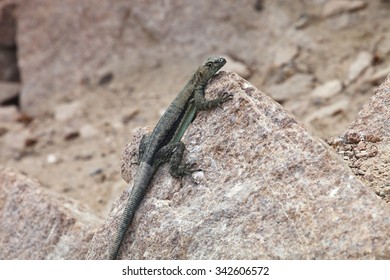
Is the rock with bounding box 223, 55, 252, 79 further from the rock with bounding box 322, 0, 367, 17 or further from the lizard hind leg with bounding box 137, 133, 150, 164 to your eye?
the lizard hind leg with bounding box 137, 133, 150, 164

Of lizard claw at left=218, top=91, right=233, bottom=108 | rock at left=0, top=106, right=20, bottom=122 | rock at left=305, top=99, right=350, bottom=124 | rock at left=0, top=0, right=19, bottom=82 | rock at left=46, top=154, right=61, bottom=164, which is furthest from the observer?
rock at left=0, top=0, right=19, bottom=82

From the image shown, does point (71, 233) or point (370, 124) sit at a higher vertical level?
point (370, 124)

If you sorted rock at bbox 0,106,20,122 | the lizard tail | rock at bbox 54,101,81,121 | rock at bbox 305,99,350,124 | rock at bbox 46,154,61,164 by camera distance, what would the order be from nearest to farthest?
the lizard tail → rock at bbox 305,99,350,124 → rock at bbox 46,154,61,164 → rock at bbox 54,101,81,121 → rock at bbox 0,106,20,122

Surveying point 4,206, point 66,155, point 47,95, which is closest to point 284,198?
point 4,206

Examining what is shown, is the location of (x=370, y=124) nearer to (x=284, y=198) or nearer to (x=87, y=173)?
(x=284, y=198)

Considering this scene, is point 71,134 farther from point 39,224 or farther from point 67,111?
point 39,224

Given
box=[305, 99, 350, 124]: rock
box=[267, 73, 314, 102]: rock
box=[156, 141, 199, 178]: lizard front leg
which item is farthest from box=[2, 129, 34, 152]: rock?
box=[156, 141, 199, 178]: lizard front leg

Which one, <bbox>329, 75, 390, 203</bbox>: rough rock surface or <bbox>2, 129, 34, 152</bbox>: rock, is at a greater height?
<bbox>329, 75, 390, 203</bbox>: rough rock surface
